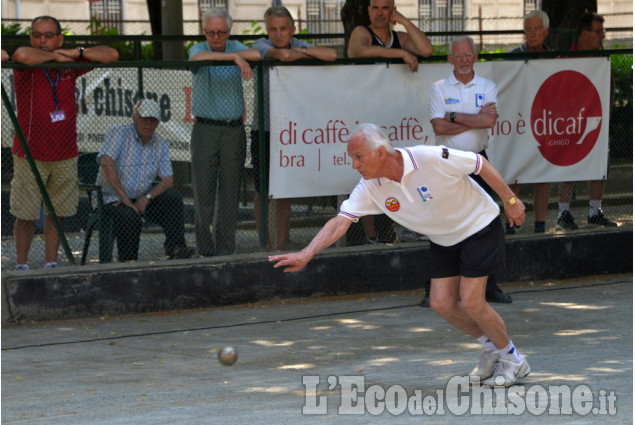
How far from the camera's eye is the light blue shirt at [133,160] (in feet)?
34.1

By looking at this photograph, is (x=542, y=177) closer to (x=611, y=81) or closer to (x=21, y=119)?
(x=611, y=81)

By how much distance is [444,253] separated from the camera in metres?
7.48

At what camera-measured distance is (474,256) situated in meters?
7.32

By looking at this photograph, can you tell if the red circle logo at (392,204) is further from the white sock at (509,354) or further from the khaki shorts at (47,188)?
the khaki shorts at (47,188)

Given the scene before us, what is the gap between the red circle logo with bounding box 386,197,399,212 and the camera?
23.2 feet

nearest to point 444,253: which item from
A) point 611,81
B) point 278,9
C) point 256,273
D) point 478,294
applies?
point 478,294

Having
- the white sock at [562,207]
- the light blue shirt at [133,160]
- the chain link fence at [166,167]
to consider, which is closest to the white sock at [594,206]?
the white sock at [562,207]

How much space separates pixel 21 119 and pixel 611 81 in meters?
5.37

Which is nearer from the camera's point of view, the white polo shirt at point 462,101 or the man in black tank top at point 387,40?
the white polo shirt at point 462,101

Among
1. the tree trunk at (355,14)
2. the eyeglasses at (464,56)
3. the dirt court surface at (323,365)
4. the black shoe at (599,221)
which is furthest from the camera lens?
the tree trunk at (355,14)

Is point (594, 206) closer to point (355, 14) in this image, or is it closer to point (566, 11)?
point (355, 14)

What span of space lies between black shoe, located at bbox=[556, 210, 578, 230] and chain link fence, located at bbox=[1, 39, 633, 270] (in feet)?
4.62

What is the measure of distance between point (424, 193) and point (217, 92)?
3.60 metres

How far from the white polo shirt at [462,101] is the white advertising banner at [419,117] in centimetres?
62
